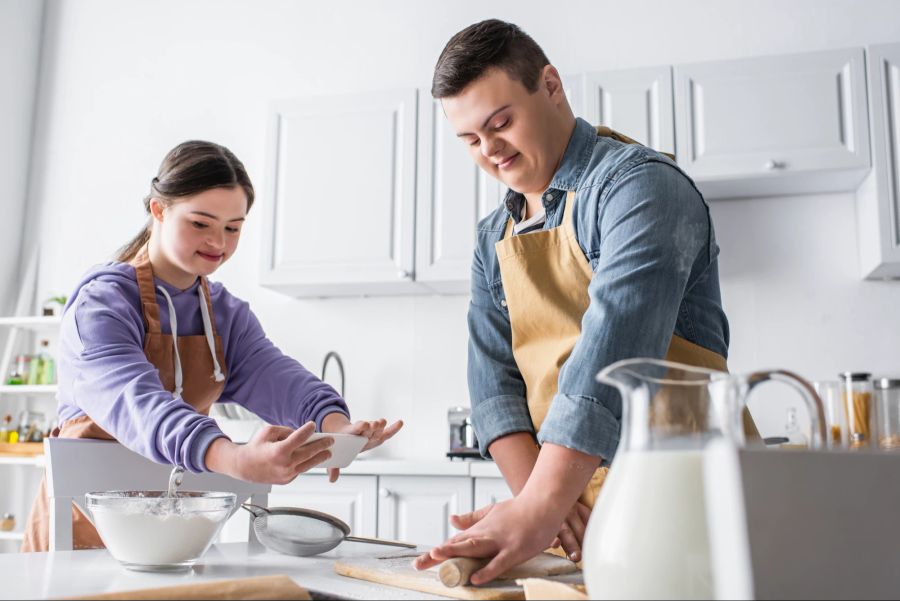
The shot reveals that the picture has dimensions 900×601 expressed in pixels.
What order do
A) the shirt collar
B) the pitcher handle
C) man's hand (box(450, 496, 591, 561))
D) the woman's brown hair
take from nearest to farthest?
1. the pitcher handle
2. man's hand (box(450, 496, 591, 561))
3. the shirt collar
4. the woman's brown hair

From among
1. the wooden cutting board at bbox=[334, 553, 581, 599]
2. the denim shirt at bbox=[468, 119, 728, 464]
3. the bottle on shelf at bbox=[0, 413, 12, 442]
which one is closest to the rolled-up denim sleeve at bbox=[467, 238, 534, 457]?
the denim shirt at bbox=[468, 119, 728, 464]

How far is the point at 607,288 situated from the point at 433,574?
36cm

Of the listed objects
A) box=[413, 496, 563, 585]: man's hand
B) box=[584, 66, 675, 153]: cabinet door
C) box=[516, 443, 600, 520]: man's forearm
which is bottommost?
box=[413, 496, 563, 585]: man's hand

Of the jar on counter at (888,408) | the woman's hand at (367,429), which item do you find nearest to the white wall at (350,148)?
the jar on counter at (888,408)

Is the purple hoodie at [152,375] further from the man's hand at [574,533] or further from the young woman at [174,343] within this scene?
the man's hand at [574,533]

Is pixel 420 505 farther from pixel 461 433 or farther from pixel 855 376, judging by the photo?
pixel 855 376

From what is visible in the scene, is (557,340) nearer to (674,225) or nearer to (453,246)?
(674,225)

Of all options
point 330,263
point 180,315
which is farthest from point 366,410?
point 180,315

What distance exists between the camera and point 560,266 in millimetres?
1166

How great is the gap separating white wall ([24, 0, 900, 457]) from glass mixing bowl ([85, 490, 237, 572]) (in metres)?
2.17

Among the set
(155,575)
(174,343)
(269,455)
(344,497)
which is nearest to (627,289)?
(269,455)

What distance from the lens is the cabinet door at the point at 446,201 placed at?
2.82 metres

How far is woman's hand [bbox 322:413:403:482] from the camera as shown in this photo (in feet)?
3.97

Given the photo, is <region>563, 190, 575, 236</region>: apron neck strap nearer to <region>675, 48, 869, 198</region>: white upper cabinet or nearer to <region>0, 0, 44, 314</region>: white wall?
<region>675, 48, 869, 198</region>: white upper cabinet
